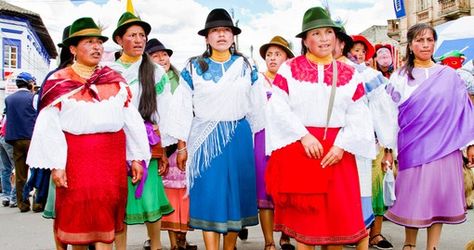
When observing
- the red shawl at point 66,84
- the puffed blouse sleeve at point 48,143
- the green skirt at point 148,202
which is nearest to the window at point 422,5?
the green skirt at point 148,202

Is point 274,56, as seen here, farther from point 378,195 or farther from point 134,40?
point 378,195

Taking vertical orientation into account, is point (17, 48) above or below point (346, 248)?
above

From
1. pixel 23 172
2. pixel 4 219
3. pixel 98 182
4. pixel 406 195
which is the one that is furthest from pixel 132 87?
pixel 23 172

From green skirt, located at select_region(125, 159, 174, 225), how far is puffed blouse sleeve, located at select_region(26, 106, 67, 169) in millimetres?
892

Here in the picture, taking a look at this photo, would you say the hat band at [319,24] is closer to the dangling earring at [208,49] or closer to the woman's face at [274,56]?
the dangling earring at [208,49]

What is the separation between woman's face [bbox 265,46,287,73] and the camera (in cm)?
557

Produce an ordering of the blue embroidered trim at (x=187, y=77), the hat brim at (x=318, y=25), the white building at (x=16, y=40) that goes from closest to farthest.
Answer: the hat brim at (x=318, y=25) < the blue embroidered trim at (x=187, y=77) < the white building at (x=16, y=40)

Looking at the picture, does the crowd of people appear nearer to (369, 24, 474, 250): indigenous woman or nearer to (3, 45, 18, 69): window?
(369, 24, 474, 250): indigenous woman

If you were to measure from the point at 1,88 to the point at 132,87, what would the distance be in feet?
115

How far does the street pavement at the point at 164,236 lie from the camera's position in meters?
5.71

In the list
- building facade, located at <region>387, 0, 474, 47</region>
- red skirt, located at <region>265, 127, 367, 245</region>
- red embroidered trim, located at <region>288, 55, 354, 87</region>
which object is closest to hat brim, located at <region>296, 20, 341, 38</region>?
red embroidered trim, located at <region>288, 55, 354, 87</region>

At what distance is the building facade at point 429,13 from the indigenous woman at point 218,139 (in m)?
25.5

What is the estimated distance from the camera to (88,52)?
152 inches

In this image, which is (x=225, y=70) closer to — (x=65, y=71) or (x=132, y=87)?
(x=132, y=87)
